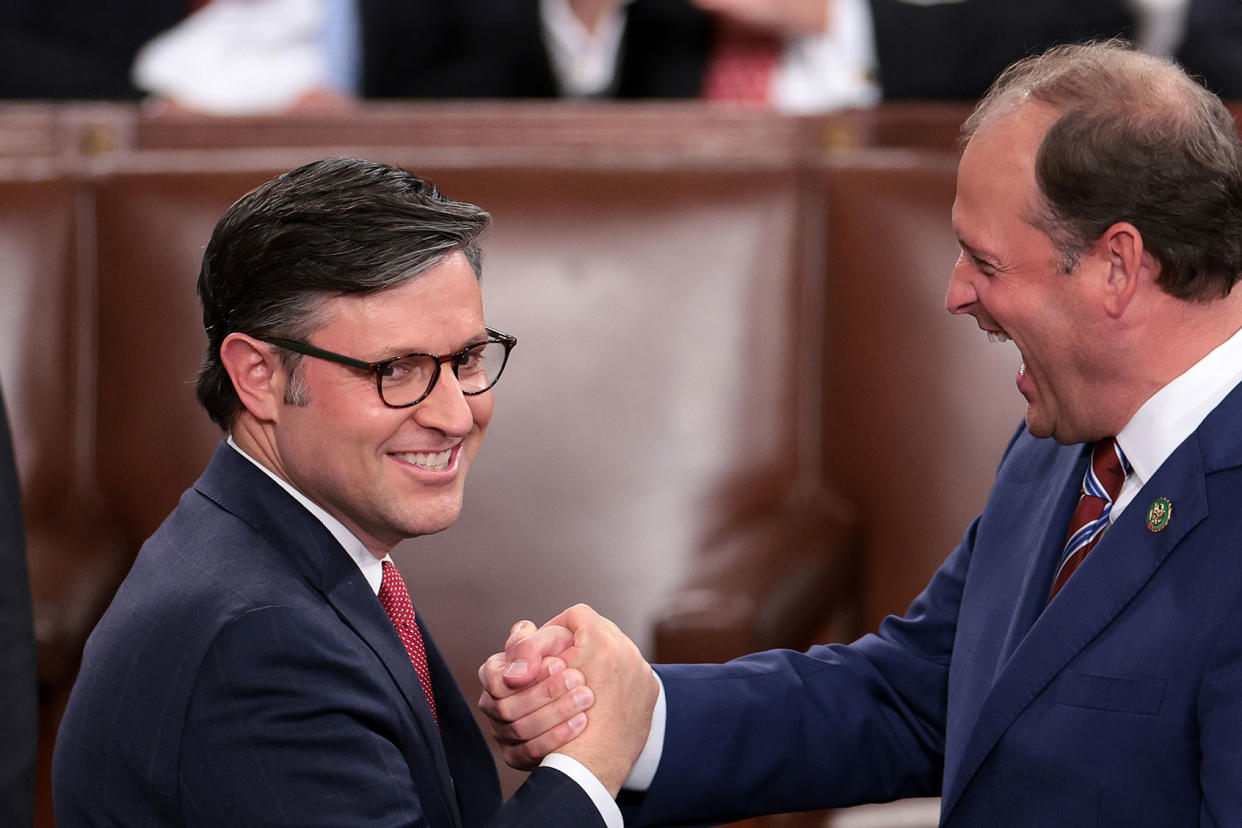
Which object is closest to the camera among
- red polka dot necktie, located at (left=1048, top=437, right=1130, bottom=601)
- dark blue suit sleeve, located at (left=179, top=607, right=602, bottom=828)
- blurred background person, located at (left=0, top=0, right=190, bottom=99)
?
dark blue suit sleeve, located at (left=179, top=607, right=602, bottom=828)

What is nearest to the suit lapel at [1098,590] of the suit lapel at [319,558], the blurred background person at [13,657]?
the suit lapel at [319,558]

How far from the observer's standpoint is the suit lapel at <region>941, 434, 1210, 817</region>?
1.38m

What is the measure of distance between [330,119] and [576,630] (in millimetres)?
1334

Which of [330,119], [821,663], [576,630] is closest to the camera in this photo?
[576,630]

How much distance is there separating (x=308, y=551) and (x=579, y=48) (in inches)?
90.5

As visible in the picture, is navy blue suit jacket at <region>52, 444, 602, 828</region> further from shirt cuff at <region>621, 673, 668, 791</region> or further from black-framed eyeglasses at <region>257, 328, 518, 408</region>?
shirt cuff at <region>621, 673, 668, 791</region>

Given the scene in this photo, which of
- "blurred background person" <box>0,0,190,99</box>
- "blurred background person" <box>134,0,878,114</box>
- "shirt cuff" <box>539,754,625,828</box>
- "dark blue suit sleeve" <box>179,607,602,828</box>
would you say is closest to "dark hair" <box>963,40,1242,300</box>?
"shirt cuff" <box>539,754,625,828</box>

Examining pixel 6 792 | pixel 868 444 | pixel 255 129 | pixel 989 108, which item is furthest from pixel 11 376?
pixel 989 108

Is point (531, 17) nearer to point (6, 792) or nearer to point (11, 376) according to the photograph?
point (11, 376)

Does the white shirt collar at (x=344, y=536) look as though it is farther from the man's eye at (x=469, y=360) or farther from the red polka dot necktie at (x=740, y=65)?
the red polka dot necktie at (x=740, y=65)

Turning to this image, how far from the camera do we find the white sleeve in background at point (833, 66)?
11.0 feet

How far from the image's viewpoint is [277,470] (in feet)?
4.51

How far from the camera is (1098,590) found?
4.60 ft

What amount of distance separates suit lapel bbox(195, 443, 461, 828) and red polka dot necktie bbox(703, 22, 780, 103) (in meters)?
2.18
